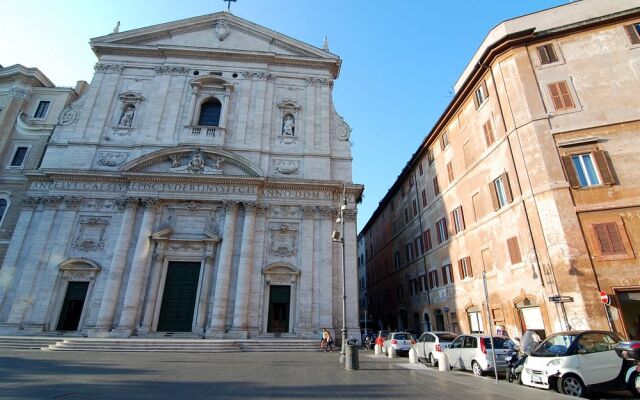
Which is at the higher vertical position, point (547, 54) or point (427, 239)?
point (547, 54)

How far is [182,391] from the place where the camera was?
7.27m

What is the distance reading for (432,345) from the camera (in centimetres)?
1359

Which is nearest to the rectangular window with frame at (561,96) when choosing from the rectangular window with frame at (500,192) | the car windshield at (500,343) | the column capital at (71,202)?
the rectangular window with frame at (500,192)

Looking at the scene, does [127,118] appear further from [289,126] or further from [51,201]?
[289,126]

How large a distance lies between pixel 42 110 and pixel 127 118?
779 centimetres

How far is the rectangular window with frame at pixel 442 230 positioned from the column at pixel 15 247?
27.7 m

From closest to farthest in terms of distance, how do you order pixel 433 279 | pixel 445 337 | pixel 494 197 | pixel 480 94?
pixel 445 337
pixel 494 197
pixel 480 94
pixel 433 279

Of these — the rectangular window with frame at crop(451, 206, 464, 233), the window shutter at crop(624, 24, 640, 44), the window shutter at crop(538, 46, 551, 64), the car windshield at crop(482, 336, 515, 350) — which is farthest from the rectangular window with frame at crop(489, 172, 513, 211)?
the window shutter at crop(624, 24, 640, 44)

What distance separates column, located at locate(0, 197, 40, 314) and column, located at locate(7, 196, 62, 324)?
59 cm

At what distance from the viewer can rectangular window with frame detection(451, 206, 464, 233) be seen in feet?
69.4

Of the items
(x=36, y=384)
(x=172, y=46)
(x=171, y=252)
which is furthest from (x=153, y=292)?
(x=172, y=46)

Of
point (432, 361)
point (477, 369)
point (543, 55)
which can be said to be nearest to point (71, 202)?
point (432, 361)

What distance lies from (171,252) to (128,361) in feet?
33.0

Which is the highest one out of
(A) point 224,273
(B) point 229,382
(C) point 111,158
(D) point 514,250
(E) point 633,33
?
(E) point 633,33
